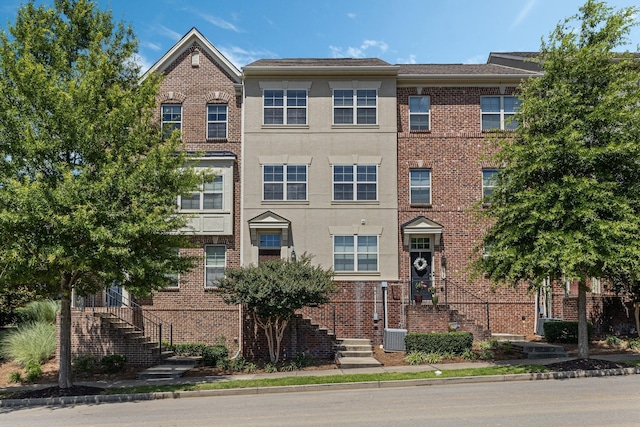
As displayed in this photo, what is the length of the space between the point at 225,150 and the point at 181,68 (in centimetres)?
397

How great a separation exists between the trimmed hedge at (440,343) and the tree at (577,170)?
106 inches

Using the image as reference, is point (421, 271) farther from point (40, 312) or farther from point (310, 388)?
point (40, 312)

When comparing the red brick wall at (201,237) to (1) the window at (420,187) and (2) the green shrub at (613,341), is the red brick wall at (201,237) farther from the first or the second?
(2) the green shrub at (613,341)

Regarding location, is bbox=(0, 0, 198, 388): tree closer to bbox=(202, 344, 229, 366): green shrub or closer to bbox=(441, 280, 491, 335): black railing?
bbox=(202, 344, 229, 366): green shrub

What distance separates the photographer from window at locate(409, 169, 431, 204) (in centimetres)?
2358

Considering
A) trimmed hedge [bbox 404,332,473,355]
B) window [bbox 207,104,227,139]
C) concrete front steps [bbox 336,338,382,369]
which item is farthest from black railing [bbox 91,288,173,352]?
trimmed hedge [bbox 404,332,473,355]

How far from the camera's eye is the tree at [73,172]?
13.8 meters

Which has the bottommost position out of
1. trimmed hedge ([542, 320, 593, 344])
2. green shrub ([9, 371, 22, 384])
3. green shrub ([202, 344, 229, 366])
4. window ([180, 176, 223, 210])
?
green shrub ([9, 371, 22, 384])

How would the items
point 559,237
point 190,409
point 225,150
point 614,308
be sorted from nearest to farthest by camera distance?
point 190,409
point 559,237
point 614,308
point 225,150

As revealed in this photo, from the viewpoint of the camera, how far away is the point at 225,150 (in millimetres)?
23703

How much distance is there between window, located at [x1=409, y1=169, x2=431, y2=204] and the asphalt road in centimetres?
994

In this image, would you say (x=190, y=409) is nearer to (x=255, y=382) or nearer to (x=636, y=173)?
(x=255, y=382)

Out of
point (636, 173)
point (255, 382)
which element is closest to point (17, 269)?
point (255, 382)

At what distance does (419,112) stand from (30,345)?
16.5 m
